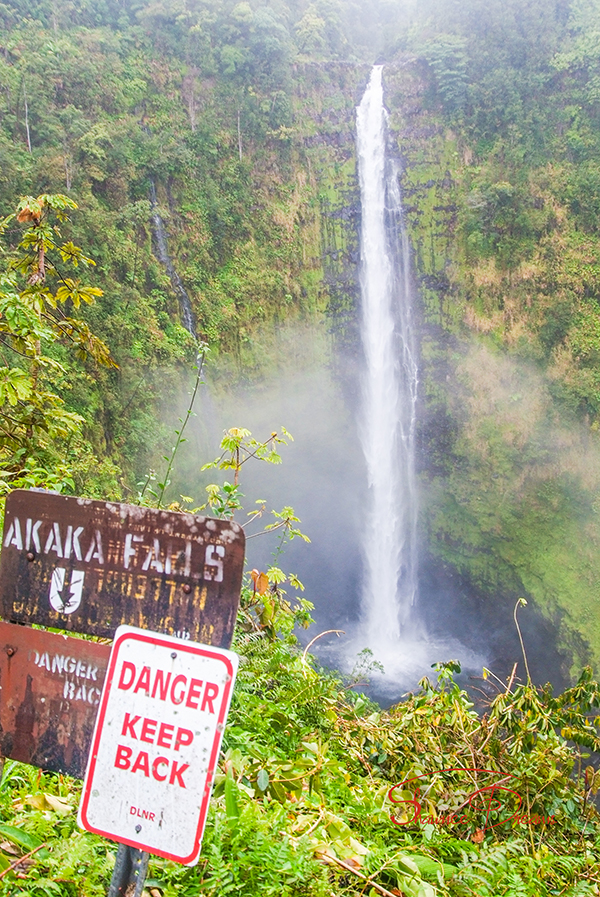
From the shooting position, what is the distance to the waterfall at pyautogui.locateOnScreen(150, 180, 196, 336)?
47.9 ft

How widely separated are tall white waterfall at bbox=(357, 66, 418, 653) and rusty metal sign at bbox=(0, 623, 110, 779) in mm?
13671

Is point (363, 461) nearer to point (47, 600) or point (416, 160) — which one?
point (416, 160)

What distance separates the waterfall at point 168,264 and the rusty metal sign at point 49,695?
A: 45.9 feet

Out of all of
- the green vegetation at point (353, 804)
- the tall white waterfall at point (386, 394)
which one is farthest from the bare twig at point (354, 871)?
the tall white waterfall at point (386, 394)

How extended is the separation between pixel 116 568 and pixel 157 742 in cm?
38

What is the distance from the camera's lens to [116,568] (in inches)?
48.2

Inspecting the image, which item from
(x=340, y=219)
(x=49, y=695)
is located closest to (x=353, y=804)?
(x=49, y=695)

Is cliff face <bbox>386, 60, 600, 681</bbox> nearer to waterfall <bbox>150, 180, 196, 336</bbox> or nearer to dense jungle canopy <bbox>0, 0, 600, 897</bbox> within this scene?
dense jungle canopy <bbox>0, 0, 600, 897</bbox>

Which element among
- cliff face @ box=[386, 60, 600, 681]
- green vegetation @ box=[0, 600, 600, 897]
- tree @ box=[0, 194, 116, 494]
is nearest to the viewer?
green vegetation @ box=[0, 600, 600, 897]

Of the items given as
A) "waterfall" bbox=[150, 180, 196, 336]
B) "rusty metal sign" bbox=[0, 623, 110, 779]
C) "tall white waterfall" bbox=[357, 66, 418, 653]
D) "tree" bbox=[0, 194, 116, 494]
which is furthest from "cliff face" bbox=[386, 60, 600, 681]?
"rusty metal sign" bbox=[0, 623, 110, 779]

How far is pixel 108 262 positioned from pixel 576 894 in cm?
1320

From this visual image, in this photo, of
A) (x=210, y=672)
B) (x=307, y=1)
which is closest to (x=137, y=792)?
(x=210, y=672)

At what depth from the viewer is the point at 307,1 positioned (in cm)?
1894

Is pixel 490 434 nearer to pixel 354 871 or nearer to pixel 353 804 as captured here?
pixel 353 804
